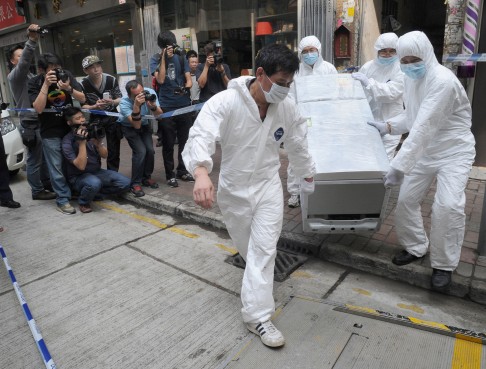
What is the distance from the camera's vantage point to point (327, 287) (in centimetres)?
311

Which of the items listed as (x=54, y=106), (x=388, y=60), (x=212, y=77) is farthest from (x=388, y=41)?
(x=54, y=106)

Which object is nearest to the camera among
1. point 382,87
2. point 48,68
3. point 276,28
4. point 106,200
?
point 382,87

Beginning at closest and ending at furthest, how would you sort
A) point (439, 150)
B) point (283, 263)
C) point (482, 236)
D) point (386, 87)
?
1. point (439, 150)
2. point (482, 236)
3. point (283, 263)
4. point (386, 87)

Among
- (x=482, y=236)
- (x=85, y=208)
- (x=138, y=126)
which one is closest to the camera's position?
(x=482, y=236)

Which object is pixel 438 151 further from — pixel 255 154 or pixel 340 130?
pixel 255 154

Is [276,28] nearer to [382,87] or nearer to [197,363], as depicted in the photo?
[382,87]

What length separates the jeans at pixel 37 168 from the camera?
5.33m

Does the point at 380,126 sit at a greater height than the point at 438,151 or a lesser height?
greater

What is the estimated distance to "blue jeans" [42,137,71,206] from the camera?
4.82 metres

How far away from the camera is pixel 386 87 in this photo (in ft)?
13.6

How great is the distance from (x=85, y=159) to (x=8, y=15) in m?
13.1

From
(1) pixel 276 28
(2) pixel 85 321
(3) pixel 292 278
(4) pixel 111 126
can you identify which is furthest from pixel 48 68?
(1) pixel 276 28

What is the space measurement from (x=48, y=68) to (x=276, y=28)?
4.56 metres

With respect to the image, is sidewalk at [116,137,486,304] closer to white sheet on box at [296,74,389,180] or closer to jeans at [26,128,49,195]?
white sheet on box at [296,74,389,180]
